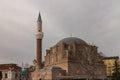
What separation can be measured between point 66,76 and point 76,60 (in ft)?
15.9

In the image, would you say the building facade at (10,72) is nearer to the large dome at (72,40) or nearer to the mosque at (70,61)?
the mosque at (70,61)

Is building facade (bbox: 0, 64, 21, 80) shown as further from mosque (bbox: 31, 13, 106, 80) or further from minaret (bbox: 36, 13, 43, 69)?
minaret (bbox: 36, 13, 43, 69)

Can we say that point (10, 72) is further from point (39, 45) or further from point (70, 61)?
point (70, 61)

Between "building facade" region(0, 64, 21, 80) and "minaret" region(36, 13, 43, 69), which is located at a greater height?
"minaret" region(36, 13, 43, 69)

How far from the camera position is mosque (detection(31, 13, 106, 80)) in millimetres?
55188

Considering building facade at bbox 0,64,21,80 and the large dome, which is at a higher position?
the large dome

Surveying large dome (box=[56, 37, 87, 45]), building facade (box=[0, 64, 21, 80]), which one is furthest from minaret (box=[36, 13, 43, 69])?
building facade (box=[0, 64, 21, 80])

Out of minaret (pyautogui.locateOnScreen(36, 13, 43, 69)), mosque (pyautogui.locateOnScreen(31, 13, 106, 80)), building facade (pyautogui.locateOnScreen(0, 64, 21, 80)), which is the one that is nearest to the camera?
mosque (pyautogui.locateOnScreen(31, 13, 106, 80))

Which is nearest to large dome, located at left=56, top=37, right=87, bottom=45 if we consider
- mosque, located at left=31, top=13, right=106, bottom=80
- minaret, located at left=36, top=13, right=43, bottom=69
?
mosque, located at left=31, top=13, right=106, bottom=80

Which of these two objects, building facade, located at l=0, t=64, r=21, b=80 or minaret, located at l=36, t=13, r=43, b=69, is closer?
minaret, located at l=36, t=13, r=43, b=69

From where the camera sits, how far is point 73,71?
56.8 metres

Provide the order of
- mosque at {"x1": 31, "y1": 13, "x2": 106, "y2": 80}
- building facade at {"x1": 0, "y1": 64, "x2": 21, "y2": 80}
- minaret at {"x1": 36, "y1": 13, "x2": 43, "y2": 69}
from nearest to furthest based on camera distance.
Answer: mosque at {"x1": 31, "y1": 13, "x2": 106, "y2": 80} → minaret at {"x1": 36, "y1": 13, "x2": 43, "y2": 69} → building facade at {"x1": 0, "y1": 64, "x2": 21, "y2": 80}

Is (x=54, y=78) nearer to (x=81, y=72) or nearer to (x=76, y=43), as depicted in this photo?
(x=81, y=72)

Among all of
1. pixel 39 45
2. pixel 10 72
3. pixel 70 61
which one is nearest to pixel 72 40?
pixel 70 61
